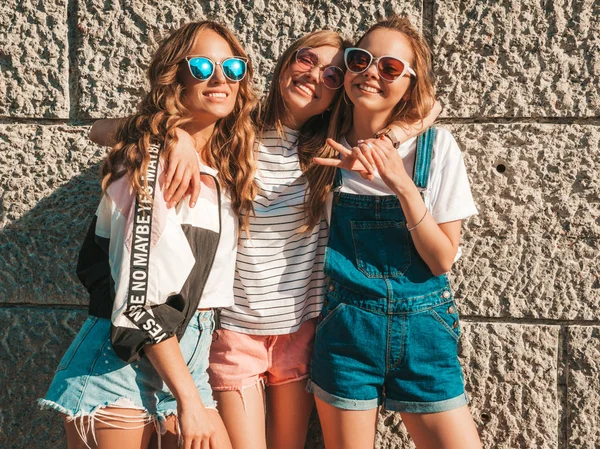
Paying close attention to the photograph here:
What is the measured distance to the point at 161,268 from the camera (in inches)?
74.4

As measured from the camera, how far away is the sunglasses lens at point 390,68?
7.31 ft

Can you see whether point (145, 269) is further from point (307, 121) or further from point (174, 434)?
point (307, 121)

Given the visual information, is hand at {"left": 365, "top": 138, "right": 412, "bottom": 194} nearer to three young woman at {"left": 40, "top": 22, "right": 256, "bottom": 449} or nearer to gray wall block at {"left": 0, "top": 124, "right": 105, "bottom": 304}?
three young woman at {"left": 40, "top": 22, "right": 256, "bottom": 449}

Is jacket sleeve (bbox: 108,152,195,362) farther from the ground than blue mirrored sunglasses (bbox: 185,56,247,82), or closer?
closer

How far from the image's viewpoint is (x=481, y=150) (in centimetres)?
269

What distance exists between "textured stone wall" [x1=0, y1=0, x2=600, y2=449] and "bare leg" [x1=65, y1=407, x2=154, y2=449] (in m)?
1.05

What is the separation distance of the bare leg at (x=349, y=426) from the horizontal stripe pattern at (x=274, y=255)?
1.10ft

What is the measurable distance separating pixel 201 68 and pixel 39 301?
57.8 inches

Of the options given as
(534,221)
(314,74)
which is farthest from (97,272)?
(534,221)

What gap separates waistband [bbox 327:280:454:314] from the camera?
220cm

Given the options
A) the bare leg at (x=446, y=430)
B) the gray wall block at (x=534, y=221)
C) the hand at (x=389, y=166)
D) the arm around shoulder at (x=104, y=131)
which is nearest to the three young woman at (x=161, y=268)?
the arm around shoulder at (x=104, y=131)

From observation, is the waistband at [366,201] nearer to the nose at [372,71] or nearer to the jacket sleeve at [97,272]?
the nose at [372,71]

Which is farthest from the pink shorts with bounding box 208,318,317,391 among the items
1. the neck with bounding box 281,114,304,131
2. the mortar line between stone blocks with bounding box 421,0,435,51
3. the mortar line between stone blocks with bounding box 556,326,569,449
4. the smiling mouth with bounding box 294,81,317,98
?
the mortar line between stone blocks with bounding box 421,0,435,51

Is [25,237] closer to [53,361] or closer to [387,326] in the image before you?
[53,361]
